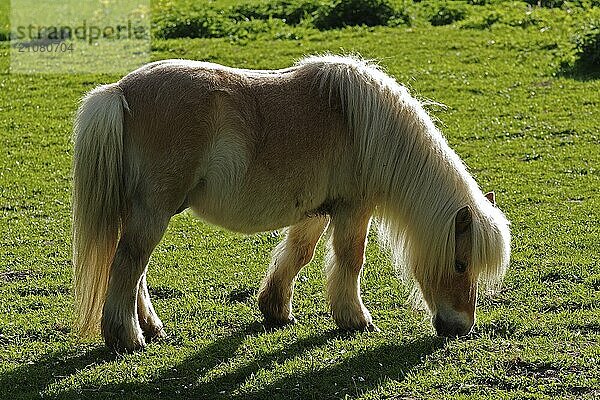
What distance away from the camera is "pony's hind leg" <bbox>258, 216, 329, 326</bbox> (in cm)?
641

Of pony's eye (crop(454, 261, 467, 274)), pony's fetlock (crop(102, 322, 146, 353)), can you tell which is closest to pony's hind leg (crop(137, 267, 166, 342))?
pony's fetlock (crop(102, 322, 146, 353))

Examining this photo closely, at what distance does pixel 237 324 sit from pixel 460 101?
7008 millimetres

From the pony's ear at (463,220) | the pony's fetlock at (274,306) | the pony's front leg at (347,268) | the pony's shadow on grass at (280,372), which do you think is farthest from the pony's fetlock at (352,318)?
the pony's ear at (463,220)

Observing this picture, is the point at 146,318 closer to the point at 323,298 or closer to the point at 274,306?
the point at 274,306

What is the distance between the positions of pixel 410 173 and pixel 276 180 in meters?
Result: 0.86

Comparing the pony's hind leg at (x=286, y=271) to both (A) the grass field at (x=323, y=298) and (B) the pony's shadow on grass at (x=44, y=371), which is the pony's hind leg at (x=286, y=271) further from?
(B) the pony's shadow on grass at (x=44, y=371)

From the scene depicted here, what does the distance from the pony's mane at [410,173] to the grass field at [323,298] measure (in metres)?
0.57

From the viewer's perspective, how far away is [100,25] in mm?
16562

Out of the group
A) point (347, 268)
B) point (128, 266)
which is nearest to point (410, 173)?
point (347, 268)

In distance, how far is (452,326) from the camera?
5.88 meters

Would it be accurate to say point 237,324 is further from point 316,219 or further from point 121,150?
point 121,150

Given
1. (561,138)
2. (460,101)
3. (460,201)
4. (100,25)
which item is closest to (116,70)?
(100,25)

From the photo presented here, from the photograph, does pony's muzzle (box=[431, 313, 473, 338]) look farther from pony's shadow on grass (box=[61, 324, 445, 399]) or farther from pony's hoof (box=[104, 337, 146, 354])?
pony's hoof (box=[104, 337, 146, 354])

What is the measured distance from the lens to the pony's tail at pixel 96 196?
5512 millimetres
